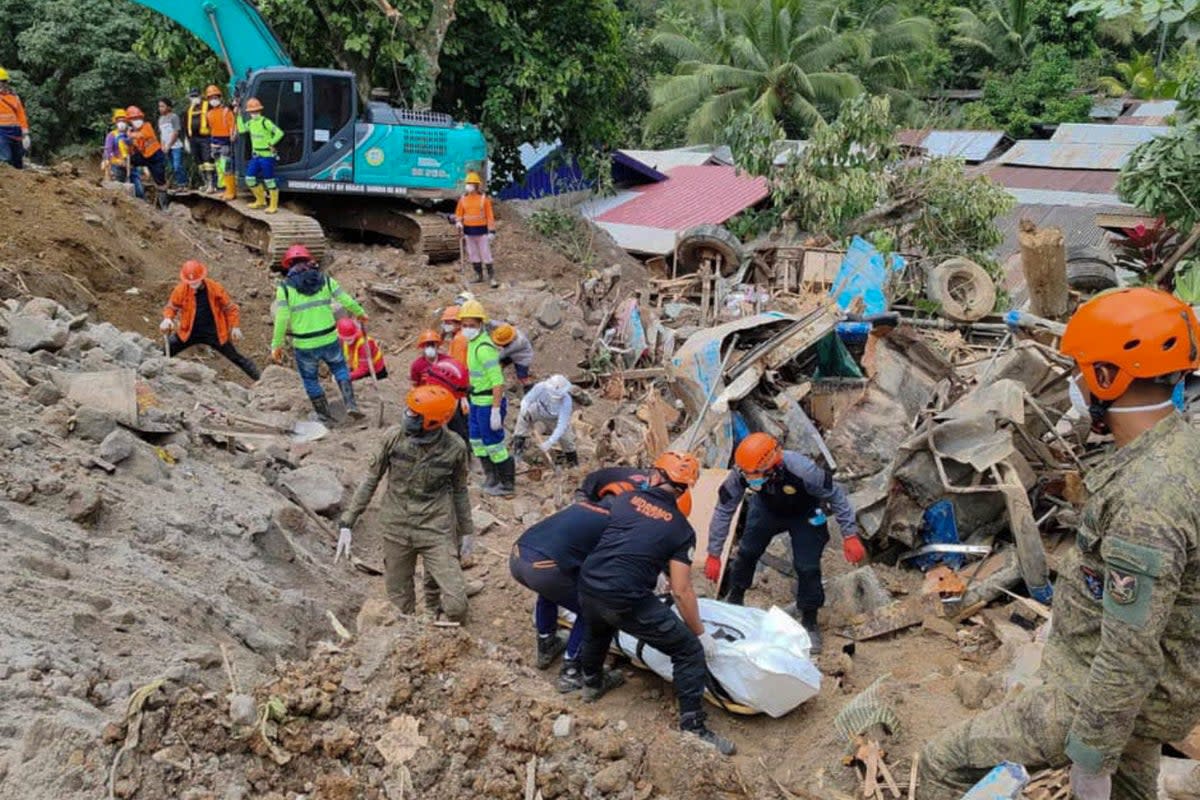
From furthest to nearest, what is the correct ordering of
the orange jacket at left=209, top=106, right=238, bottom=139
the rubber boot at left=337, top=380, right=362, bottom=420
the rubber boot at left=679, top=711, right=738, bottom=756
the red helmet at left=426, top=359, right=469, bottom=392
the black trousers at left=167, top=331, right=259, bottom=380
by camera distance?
the orange jacket at left=209, top=106, right=238, bottom=139
the black trousers at left=167, top=331, right=259, bottom=380
the rubber boot at left=337, top=380, right=362, bottom=420
the red helmet at left=426, top=359, right=469, bottom=392
the rubber boot at left=679, top=711, right=738, bottom=756

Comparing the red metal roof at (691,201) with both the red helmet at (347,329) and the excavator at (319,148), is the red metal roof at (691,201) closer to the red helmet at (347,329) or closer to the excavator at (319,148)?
the excavator at (319,148)

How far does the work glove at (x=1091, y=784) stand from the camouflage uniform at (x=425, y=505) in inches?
136

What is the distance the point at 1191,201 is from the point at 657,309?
6.13m

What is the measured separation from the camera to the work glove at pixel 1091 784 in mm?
2984

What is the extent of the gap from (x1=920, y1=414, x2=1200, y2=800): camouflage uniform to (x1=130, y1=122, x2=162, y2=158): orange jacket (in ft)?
44.4

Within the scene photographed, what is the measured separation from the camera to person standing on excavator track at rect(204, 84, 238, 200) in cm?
1398

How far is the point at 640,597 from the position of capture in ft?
16.3

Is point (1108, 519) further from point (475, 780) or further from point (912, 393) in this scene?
point (912, 393)

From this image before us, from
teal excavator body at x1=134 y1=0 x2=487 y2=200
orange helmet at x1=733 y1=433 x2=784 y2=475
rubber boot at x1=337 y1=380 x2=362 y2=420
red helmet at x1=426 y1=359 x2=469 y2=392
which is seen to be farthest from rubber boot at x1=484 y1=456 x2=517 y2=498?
teal excavator body at x1=134 y1=0 x2=487 y2=200

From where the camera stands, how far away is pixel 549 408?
8742 millimetres

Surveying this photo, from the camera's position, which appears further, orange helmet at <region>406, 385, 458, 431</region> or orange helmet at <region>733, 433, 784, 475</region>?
orange helmet at <region>733, 433, 784, 475</region>

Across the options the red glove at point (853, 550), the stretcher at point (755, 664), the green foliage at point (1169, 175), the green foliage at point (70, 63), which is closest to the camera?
the stretcher at point (755, 664)

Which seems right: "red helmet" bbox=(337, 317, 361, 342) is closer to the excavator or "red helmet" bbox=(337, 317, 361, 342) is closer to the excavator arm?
the excavator

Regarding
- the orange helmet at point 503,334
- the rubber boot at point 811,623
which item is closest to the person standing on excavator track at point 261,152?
the orange helmet at point 503,334
